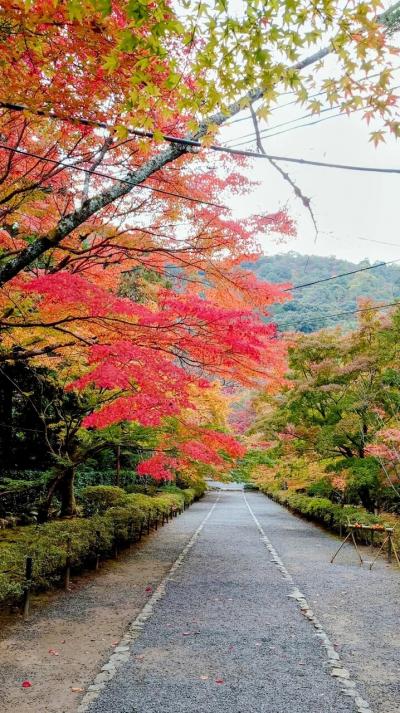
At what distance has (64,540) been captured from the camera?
339 inches

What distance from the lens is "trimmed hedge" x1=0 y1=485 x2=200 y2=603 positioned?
6.69 m

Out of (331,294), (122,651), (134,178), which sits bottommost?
(122,651)

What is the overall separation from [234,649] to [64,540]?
Result: 14.1ft

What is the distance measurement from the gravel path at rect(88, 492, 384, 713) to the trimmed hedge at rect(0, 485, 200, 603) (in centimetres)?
168

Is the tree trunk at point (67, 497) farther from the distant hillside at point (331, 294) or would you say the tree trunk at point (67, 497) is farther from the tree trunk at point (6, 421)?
the distant hillside at point (331, 294)

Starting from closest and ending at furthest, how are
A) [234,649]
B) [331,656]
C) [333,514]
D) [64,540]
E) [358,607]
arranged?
[331,656] < [234,649] < [358,607] < [64,540] < [333,514]

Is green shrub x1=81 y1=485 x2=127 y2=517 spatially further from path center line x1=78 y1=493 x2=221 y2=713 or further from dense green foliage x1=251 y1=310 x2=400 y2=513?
path center line x1=78 y1=493 x2=221 y2=713

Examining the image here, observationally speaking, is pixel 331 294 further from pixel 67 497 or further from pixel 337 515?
pixel 67 497

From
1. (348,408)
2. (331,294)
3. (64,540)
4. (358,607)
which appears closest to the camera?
(358,607)

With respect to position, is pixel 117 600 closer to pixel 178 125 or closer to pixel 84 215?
pixel 84 215

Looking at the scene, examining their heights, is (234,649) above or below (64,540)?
below

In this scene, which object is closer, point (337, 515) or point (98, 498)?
point (98, 498)

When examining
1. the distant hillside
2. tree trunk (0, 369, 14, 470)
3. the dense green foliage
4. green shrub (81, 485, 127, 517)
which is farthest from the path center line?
the distant hillside

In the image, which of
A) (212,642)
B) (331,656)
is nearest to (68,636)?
(212,642)
